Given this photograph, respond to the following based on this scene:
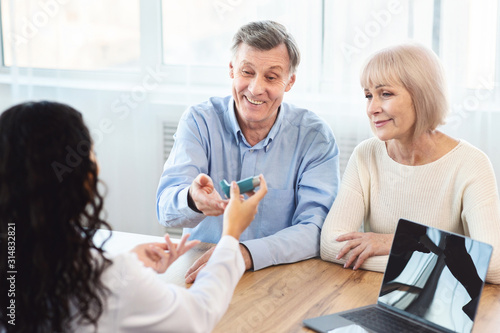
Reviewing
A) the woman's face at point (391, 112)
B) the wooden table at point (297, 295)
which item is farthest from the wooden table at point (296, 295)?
the woman's face at point (391, 112)

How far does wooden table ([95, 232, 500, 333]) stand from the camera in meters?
1.33

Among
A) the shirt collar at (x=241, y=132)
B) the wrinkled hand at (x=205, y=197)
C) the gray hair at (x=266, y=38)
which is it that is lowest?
the wrinkled hand at (x=205, y=197)

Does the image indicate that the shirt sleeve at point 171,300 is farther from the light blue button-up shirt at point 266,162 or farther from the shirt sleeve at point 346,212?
the light blue button-up shirt at point 266,162

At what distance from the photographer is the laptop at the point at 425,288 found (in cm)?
128

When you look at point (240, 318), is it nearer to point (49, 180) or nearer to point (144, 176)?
point (49, 180)

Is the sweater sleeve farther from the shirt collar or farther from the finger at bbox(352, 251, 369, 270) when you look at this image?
the shirt collar

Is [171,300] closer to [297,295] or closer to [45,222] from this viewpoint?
[45,222]

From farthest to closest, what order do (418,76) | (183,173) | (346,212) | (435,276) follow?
(183,173), (346,212), (418,76), (435,276)

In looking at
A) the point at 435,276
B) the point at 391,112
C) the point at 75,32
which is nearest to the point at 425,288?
the point at 435,276

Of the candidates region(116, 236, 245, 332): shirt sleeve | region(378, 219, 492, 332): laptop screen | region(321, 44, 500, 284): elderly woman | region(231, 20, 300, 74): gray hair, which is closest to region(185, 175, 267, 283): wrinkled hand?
region(116, 236, 245, 332): shirt sleeve

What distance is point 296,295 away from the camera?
1482mm

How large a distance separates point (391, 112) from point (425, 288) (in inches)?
23.0

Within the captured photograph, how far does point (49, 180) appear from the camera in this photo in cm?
99

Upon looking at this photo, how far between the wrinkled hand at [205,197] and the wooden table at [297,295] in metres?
0.15
